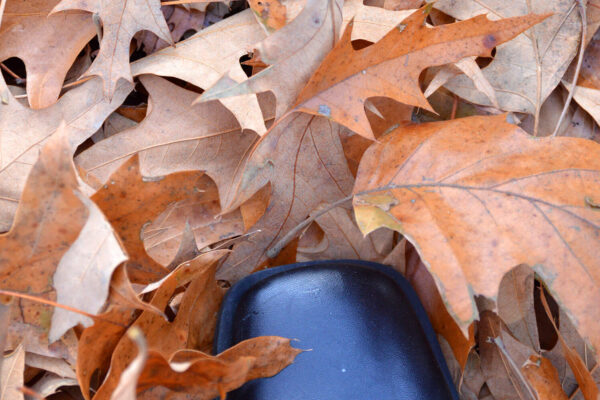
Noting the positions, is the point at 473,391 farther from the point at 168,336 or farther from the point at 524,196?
the point at 168,336

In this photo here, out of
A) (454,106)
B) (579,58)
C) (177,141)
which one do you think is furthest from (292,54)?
(579,58)

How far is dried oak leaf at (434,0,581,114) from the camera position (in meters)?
1.11

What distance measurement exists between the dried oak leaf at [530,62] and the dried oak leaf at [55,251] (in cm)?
73

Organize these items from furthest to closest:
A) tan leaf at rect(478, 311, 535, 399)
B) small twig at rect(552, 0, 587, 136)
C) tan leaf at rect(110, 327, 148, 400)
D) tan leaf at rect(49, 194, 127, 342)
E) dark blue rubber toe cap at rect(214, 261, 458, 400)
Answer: small twig at rect(552, 0, 587, 136)
tan leaf at rect(478, 311, 535, 399)
dark blue rubber toe cap at rect(214, 261, 458, 400)
tan leaf at rect(49, 194, 127, 342)
tan leaf at rect(110, 327, 148, 400)

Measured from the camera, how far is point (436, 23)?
1.15 m

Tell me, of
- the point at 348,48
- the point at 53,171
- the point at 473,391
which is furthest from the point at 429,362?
the point at 53,171

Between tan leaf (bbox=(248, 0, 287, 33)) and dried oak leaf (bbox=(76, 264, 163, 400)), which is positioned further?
tan leaf (bbox=(248, 0, 287, 33))

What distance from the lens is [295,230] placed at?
106 cm

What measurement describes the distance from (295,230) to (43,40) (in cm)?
62

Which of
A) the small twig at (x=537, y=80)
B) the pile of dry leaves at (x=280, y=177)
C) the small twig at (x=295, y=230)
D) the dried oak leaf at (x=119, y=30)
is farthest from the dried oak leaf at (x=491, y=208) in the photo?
the dried oak leaf at (x=119, y=30)

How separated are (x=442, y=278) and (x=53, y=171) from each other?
1.89 feet

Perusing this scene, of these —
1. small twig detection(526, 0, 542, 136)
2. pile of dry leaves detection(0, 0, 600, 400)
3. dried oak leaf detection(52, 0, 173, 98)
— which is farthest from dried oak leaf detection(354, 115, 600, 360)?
dried oak leaf detection(52, 0, 173, 98)

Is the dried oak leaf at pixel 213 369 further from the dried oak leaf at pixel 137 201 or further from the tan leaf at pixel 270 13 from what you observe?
the tan leaf at pixel 270 13

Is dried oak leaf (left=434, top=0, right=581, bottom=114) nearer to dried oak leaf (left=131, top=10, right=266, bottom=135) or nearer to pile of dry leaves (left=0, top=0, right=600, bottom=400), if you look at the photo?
pile of dry leaves (left=0, top=0, right=600, bottom=400)
